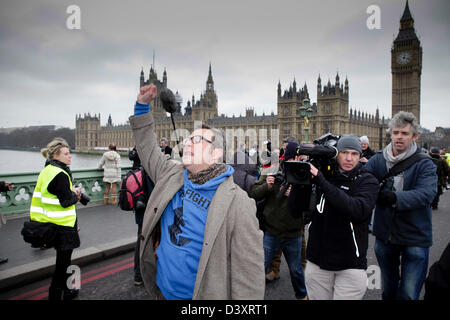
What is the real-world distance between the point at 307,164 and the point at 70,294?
10.3ft

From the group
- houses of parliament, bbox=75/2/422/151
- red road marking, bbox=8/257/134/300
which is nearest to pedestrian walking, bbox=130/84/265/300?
red road marking, bbox=8/257/134/300

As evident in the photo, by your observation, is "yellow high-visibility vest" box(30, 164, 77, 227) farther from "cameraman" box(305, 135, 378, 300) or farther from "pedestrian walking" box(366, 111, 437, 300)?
"pedestrian walking" box(366, 111, 437, 300)

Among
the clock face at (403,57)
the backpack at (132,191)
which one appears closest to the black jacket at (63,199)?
the backpack at (132,191)

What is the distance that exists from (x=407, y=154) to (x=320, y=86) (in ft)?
216

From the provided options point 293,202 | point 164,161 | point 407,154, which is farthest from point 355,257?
point 164,161

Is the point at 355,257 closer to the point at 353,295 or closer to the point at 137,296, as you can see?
the point at 353,295

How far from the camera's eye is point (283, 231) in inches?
126

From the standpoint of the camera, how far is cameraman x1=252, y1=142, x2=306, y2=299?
3170mm

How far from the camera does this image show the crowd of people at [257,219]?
5.17ft

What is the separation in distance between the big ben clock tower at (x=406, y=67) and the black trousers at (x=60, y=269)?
81894 mm

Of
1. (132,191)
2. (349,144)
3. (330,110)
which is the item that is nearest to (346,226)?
(349,144)

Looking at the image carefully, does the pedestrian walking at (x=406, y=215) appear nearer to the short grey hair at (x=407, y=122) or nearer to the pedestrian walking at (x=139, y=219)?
the short grey hair at (x=407, y=122)

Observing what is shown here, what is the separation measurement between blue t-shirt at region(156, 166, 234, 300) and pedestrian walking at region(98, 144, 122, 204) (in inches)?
257

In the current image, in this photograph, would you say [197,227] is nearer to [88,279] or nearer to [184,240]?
[184,240]
